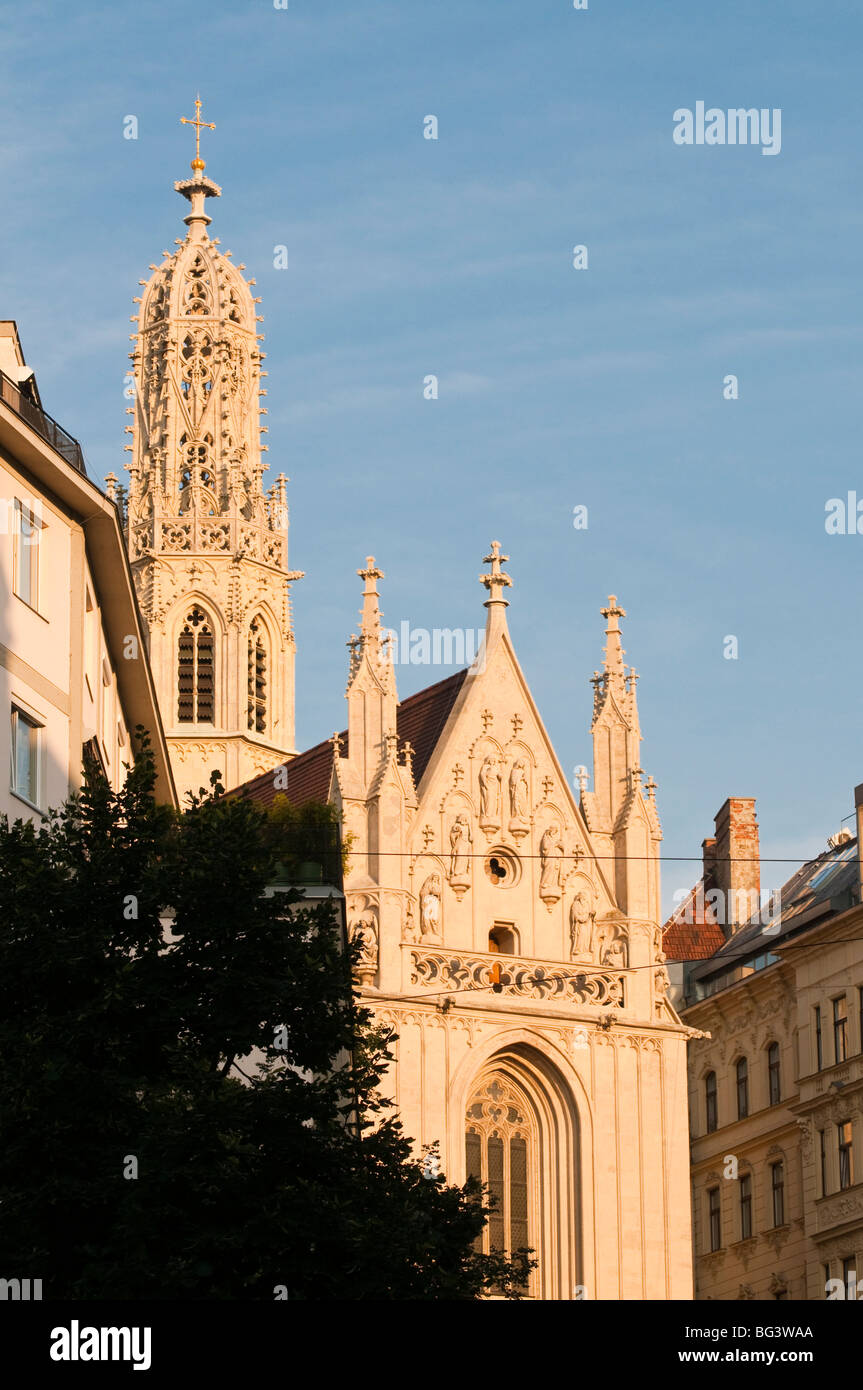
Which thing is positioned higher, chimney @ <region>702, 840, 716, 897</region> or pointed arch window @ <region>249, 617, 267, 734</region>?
pointed arch window @ <region>249, 617, 267, 734</region>

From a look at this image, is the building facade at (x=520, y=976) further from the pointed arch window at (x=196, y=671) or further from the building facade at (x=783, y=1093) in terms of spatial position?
the pointed arch window at (x=196, y=671)

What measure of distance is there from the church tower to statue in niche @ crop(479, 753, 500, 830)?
17.2 meters

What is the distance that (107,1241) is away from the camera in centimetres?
2834

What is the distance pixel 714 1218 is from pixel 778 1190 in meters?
3.95

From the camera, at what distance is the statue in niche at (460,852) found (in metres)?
60.0

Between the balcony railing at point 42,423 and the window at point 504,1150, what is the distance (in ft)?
81.7

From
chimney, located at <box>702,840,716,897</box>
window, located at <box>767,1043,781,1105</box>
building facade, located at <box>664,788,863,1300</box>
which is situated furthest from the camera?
chimney, located at <box>702,840,716,897</box>

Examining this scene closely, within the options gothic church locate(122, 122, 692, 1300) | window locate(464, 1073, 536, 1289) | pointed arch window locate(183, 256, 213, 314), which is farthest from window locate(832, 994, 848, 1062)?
pointed arch window locate(183, 256, 213, 314)

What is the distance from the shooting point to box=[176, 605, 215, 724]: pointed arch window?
262 feet

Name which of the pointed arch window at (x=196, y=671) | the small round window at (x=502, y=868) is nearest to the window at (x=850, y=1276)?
the small round window at (x=502, y=868)

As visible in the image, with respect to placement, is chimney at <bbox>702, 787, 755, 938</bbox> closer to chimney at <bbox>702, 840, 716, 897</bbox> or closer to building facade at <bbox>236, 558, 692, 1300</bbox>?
chimney at <bbox>702, 840, 716, 897</bbox>

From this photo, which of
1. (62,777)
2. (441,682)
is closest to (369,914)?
(441,682)
